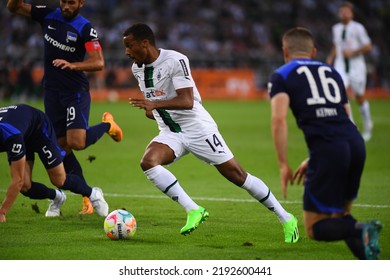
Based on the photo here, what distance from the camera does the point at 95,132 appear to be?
10.1 meters

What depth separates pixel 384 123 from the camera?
23172 mm

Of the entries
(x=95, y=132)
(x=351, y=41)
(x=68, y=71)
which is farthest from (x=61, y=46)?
(x=351, y=41)

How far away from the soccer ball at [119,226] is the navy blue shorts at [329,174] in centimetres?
227

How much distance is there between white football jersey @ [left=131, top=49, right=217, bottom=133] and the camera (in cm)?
820

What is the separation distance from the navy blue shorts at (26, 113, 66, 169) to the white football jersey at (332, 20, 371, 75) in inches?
416

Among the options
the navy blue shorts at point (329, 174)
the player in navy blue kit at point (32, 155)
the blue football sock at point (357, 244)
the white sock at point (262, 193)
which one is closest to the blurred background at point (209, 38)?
the player in navy blue kit at point (32, 155)

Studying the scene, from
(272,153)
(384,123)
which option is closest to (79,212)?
(272,153)

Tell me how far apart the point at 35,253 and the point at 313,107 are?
2.82 metres

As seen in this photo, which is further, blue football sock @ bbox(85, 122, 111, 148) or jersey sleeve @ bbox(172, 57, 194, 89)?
blue football sock @ bbox(85, 122, 111, 148)

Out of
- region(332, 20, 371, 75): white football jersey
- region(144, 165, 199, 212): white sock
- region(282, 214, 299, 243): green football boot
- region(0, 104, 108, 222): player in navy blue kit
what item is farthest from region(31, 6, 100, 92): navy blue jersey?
region(332, 20, 371, 75): white football jersey

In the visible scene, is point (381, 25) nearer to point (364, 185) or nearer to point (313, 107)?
point (364, 185)

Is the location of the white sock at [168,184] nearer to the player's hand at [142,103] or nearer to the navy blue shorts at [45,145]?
the player's hand at [142,103]

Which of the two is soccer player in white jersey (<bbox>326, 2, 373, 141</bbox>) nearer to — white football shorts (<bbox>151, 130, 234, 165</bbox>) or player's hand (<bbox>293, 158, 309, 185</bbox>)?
white football shorts (<bbox>151, 130, 234, 165</bbox>)

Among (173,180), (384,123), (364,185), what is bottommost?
(384,123)
